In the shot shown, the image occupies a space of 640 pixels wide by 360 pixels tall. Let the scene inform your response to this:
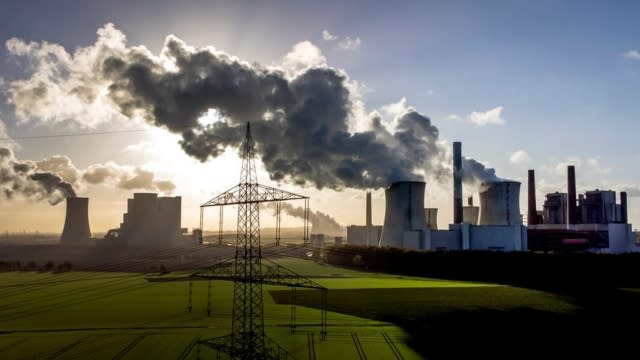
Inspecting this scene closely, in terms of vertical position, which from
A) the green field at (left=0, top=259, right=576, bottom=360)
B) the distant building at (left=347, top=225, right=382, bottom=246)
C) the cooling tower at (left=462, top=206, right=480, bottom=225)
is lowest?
the green field at (left=0, top=259, right=576, bottom=360)

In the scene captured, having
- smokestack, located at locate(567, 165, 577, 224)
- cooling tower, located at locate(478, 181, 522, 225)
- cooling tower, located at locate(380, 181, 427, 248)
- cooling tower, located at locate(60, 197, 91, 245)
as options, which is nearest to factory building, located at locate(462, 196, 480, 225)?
smokestack, located at locate(567, 165, 577, 224)

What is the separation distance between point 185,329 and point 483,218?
49059mm

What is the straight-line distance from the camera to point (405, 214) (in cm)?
6191

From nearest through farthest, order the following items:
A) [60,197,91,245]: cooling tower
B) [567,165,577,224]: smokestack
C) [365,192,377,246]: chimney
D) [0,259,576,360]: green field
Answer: [0,259,576,360]: green field → [567,165,577,224]: smokestack → [365,192,377,246]: chimney → [60,197,91,245]: cooling tower

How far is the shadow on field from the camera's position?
2475 cm

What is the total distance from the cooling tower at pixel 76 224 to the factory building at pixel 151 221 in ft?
30.1

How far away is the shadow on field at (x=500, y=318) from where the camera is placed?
24750 mm

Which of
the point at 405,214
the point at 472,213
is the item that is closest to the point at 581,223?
the point at 472,213

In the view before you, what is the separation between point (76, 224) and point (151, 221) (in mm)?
14927

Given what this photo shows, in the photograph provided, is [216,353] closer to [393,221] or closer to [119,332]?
[119,332]

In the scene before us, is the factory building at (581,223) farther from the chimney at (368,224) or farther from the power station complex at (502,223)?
the chimney at (368,224)

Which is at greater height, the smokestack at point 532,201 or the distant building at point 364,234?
the smokestack at point 532,201

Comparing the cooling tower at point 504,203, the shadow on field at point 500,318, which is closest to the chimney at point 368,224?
the cooling tower at point 504,203

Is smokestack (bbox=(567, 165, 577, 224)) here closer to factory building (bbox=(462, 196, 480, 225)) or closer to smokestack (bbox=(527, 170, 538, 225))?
smokestack (bbox=(527, 170, 538, 225))
